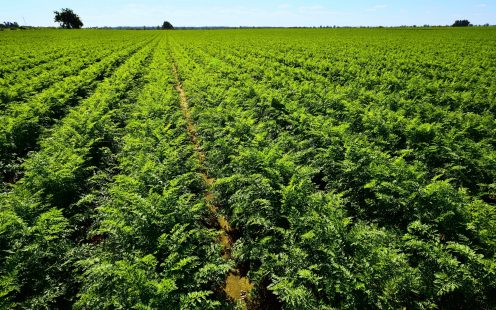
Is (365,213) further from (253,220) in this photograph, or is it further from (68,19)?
(68,19)

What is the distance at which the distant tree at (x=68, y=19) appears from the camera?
5094 inches

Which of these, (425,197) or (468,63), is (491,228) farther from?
(468,63)

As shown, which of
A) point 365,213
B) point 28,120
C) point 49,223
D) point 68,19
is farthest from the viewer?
point 68,19

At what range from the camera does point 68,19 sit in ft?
434

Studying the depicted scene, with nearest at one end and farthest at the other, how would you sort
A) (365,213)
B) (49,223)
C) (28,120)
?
(49,223)
(365,213)
(28,120)

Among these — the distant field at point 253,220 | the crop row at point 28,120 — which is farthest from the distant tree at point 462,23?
the crop row at point 28,120

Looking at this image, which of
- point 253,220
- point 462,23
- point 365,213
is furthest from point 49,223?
point 462,23

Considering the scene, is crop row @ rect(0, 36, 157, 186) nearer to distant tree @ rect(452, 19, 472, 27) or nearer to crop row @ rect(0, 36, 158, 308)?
crop row @ rect(0, 36, 158, 308)

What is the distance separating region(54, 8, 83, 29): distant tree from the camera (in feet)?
424

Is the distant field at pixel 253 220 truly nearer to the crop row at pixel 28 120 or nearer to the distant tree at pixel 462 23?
the crop row at pixel 28 120

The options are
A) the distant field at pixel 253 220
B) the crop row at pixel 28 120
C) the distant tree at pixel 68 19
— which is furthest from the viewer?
the distant tree at pixel 68 19

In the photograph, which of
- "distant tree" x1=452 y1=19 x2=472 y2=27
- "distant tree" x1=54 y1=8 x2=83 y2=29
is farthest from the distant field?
"distant tree" x1=452 y1=19 x2=472 y2=27

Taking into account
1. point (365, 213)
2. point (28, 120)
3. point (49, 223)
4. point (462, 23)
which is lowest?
point (365, 213)

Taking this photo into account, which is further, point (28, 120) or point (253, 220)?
point (28, 120)
